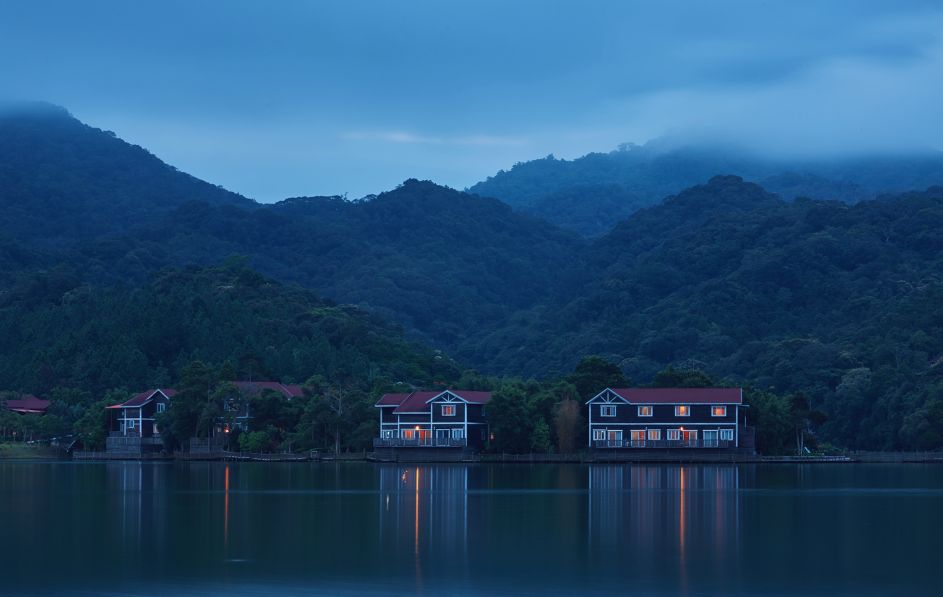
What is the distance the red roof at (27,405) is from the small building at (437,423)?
32.7m

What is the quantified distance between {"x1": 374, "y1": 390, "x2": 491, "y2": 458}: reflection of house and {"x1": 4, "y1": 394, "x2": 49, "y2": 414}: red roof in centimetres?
3267

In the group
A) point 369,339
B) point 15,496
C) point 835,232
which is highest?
point 835,232

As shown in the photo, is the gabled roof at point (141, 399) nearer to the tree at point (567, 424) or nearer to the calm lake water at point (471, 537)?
the tree at point (567, 424)

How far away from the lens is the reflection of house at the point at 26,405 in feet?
341

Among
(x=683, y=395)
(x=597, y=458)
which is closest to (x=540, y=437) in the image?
(x=597, y=458)

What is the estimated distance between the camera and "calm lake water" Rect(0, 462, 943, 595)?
28234 millimetres

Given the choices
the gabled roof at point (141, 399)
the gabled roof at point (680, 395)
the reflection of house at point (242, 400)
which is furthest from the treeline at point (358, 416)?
the gabled roof at point (680, 395)

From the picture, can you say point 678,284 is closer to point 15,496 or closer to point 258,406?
point 258,406

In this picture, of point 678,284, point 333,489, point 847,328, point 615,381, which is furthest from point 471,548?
point 678,284

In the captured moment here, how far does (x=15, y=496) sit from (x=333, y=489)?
12.7 m

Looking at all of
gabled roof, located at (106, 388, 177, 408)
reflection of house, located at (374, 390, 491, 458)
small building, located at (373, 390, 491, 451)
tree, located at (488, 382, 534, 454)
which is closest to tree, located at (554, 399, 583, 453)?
tree, located at (488, 382, 534, 454)

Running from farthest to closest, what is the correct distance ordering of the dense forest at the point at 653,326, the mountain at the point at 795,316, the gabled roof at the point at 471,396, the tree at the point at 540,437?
1. the dense forest at the point at 653,326
2. the mountain at the point at 795,316
3. the gabled roof at the point at 471,396
4. the tree at the point at 540,437

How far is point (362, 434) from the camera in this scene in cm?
8938

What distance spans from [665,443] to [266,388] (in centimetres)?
2910
